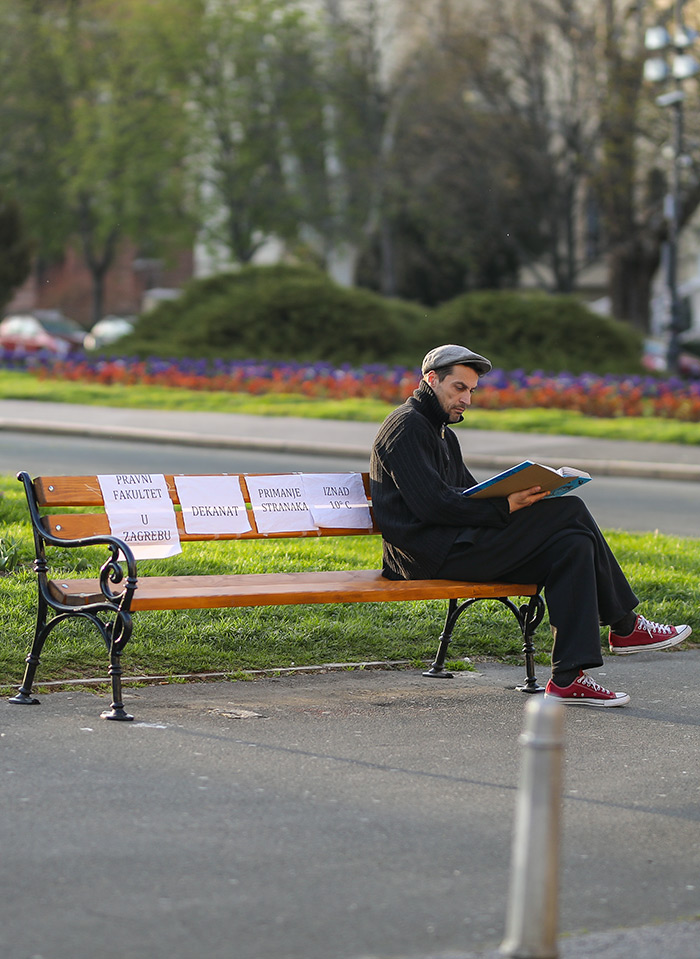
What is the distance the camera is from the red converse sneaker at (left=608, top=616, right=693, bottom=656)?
659 centimetres

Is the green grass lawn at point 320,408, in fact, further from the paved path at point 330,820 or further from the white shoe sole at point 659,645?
the paved path at point 330,820

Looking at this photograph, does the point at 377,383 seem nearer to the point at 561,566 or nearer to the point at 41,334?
the point at 561,566

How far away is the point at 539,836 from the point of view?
121 inches

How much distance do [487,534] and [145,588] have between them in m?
1.48

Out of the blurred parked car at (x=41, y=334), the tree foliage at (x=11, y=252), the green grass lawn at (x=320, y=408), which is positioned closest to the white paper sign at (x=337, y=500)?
the green grass lawn at (x=320, y=408)

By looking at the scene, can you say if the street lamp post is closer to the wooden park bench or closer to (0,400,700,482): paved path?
(0,400,700,482): paved path

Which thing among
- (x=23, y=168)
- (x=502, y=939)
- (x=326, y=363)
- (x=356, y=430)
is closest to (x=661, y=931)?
(x=502, y=939)

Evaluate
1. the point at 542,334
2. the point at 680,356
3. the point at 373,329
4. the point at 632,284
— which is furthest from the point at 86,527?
the point at 680,356

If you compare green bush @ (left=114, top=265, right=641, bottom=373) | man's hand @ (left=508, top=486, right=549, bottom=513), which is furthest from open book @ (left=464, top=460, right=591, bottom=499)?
green bush @ (left=114, top=265, right=641, bottom=373)

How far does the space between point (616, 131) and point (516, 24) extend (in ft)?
10.2

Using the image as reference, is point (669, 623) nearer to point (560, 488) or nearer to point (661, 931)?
point (560, 488)

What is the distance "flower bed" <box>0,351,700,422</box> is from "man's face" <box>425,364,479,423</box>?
14.3 m

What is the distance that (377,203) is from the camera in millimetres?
37875

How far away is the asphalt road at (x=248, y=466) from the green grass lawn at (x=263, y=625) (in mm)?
3222
